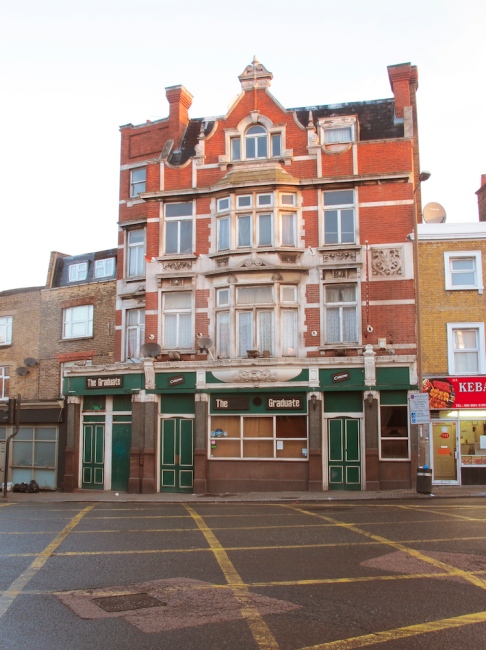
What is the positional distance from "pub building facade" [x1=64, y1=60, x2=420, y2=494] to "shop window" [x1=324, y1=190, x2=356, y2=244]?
0.14 feet

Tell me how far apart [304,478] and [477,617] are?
17727mm

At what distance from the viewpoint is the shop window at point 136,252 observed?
29492 millimetres

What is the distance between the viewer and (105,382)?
91.0 feet

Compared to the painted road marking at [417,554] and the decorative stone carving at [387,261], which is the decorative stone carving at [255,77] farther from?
the painted road marking at [417,554]

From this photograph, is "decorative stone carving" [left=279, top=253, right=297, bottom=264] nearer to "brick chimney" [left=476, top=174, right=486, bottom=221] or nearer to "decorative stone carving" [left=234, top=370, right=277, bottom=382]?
"decorative stone carving" [left=234, top=370, right=277, bottom=382]

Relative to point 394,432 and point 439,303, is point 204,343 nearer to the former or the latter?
point 394,432

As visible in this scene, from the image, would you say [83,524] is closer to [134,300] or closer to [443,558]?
[443,558]

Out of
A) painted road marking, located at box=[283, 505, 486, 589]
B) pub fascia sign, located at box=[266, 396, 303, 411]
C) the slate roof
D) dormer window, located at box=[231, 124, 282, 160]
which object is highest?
the slate roof

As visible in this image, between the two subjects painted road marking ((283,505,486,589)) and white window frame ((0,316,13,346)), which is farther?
white window frame ((0,316,13,346))

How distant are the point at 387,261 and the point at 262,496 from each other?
9659 millimetres

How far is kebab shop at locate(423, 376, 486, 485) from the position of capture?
25.8m

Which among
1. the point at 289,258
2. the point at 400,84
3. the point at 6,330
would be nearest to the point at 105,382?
the point at 289,258

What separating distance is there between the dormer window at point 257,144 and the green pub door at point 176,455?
1071 centimetres

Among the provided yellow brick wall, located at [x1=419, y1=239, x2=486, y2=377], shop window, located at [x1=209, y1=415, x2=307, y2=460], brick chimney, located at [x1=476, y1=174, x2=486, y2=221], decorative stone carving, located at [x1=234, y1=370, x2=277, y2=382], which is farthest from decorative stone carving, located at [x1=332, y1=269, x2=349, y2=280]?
brick chimney, located at [x1=476, y1=174, x2=486, y2=221]
